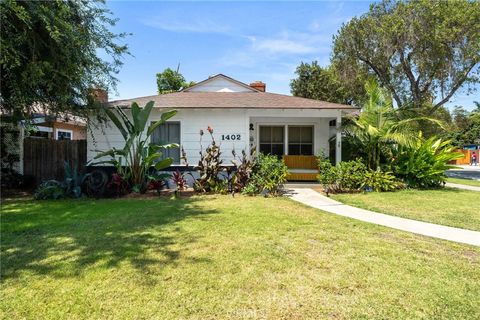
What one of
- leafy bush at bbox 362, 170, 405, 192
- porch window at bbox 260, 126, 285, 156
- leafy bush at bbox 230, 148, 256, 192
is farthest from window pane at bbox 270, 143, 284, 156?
leafy bush at bbox 362, 170, 405, 192

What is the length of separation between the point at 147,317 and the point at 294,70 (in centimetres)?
3466

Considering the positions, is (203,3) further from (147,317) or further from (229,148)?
(147,317)

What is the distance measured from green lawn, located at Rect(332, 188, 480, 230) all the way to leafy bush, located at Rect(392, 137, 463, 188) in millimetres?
608

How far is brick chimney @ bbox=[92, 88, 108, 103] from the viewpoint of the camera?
10.4 metres

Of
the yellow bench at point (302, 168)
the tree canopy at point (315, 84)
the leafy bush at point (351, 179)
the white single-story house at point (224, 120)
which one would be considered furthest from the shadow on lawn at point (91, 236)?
the tree canopy at point (315, 84)

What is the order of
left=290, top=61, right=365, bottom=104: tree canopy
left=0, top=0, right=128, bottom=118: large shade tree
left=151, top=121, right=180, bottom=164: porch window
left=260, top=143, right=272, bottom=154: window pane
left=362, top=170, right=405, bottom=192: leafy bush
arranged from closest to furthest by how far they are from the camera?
left=0, top=0, right=128, bottom=118: large shade tree < left=362, top=170, right=405, bottom=192: leafy bush < left=151, top=121, right=180, bottom=164: porch window < left=260, top=143, right=272, bottom=154: window pane < left=290, top=61, right=365, bottom=104: tree canopy

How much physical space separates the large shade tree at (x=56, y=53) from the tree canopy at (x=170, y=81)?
2625cm

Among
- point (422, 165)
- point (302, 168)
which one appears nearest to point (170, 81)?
point (302, 168)

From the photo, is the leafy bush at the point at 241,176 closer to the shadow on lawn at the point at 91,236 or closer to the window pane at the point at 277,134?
the shadow on lawn at the point at 91,236

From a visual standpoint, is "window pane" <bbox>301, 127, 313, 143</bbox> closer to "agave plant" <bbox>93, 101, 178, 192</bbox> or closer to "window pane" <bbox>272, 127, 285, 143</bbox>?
"window pane" <bbox>272, 127, 285, 143</bbox>

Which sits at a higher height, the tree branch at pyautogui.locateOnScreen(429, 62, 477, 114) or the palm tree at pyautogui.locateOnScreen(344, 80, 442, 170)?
the tree branch at pyautogui.locateOnScreen(429, 62, 477, 114)

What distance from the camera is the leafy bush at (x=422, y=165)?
38.0 feet

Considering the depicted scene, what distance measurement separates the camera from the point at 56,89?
8.72 meters

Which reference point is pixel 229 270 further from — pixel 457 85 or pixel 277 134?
pixel 457 85
